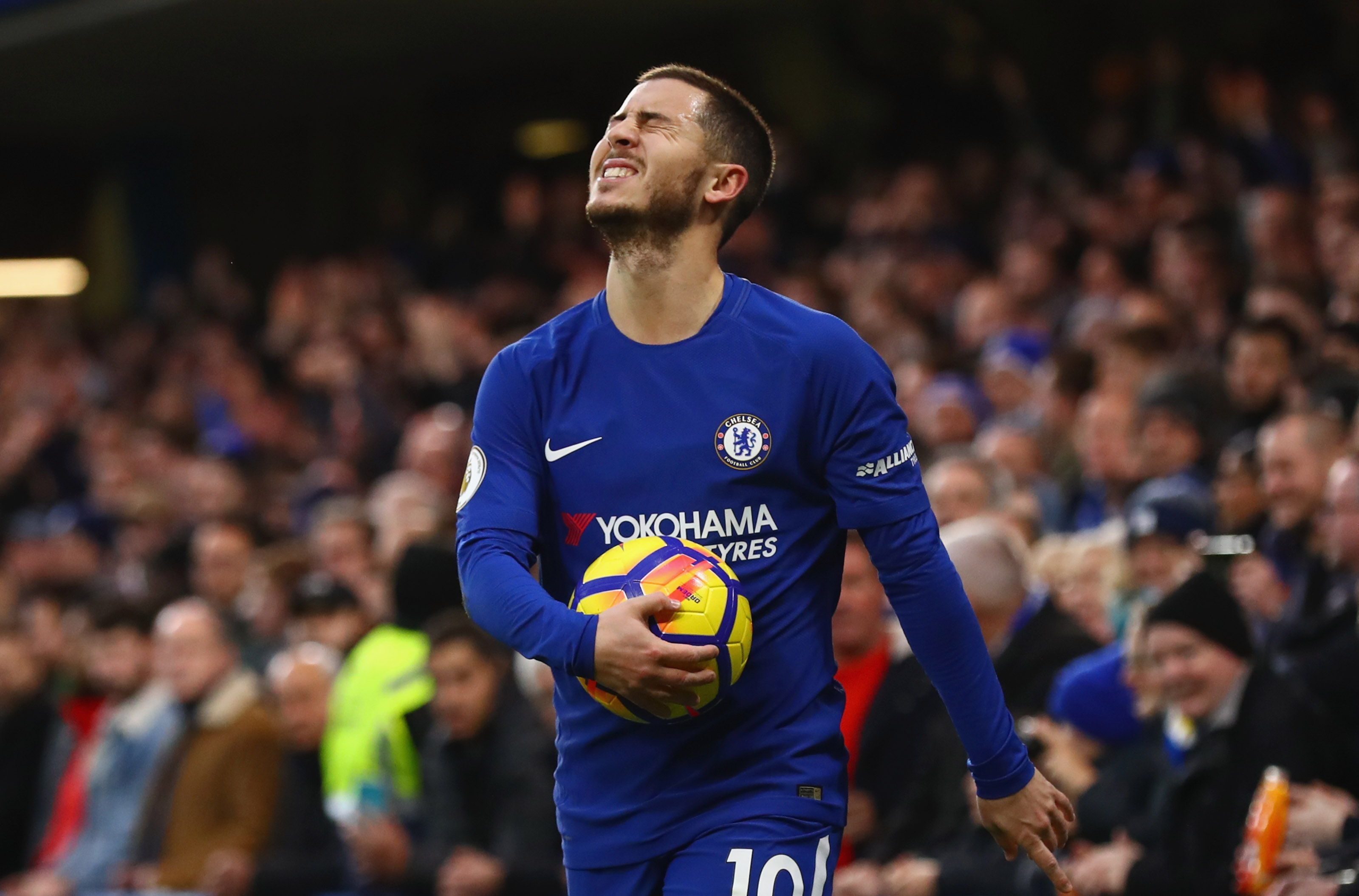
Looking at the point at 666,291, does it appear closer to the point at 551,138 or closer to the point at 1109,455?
the point at 1109,455

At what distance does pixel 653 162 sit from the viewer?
3559 millimetres

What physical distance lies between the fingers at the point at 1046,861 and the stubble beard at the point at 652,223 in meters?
1.38

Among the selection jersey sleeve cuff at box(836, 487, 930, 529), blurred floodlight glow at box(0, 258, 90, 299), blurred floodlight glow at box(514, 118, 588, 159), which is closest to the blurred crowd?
jersey sleeve cuff at box(836, 487, 930, 529)

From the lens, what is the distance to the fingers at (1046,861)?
11.4ft

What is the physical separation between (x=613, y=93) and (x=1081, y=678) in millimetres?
13823

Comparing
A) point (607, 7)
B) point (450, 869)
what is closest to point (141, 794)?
point (450, 869)

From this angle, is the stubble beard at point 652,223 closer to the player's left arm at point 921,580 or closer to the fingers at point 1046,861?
the player's left arm at point 921,580

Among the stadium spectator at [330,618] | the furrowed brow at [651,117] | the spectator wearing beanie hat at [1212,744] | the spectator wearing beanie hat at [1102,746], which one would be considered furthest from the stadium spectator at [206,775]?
the furrowed brow at [651,117]

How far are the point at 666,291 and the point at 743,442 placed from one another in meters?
0.38

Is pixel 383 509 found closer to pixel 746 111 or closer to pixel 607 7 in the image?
pixel 746 111

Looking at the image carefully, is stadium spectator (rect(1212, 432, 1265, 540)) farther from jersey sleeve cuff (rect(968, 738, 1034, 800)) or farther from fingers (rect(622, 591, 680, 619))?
fingers (rect(622, 591, 680, 619))

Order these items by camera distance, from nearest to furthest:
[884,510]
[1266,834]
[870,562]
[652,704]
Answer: [652,704]
[884,510]
[870,562]
[1266,834]

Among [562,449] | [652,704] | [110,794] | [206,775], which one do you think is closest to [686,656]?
[652,704]

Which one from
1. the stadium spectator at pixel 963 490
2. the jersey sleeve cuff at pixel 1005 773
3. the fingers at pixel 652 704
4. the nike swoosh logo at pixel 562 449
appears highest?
the nike swoosh logo at pixel 562 449
